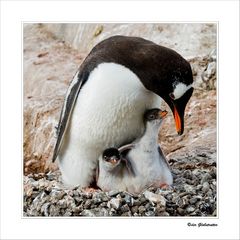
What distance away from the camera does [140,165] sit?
1980 mm

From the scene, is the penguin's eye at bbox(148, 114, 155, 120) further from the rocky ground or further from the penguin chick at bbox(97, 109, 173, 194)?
the rocky ground

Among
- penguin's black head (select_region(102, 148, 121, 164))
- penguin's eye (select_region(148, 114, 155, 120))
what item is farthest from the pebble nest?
penguin's eye (select_region(148, 114, 155, 120))

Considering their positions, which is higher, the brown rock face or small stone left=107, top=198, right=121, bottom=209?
the brown rock face

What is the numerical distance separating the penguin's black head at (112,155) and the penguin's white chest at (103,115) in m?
0.02

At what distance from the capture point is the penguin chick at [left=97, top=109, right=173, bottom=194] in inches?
77.8

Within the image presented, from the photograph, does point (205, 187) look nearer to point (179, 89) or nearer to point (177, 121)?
point (177, 121)

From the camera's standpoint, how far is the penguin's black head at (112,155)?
6.45 feet

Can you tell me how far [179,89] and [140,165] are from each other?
28 cm

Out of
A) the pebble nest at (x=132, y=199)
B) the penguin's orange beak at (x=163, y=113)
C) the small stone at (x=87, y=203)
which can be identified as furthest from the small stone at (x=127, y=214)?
the penguin's orange beak at (x=163, y=113)

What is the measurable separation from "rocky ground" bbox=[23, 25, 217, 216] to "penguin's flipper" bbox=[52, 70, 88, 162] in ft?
0.48

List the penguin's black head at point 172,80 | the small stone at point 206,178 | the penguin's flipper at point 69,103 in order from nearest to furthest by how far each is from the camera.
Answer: the penguin's black head at point 172,80
the penguin's flipper at point 69,103
the small stone at point 206,178

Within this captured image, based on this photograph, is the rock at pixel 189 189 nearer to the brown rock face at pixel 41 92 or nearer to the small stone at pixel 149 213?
the small stone at pixel 149 213

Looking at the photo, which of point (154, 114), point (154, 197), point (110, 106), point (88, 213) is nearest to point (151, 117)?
point (154, 114)

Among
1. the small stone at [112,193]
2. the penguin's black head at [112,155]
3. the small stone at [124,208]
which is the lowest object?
the small stone at [124,208]
